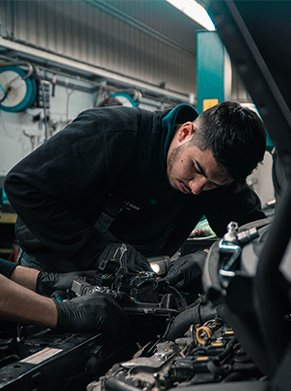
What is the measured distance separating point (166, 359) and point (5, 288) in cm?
53

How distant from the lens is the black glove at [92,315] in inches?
51.1

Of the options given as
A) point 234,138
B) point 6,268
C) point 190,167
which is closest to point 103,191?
point 190,167

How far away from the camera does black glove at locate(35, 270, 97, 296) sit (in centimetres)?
170

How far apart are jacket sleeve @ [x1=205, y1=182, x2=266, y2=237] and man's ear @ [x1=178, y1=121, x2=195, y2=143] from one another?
361mm

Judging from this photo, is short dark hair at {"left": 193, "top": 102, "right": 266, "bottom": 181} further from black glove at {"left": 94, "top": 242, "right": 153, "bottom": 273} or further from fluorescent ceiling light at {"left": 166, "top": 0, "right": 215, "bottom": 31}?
fluorescent ceiling light at {"left": 166, "top": 0, "right": 215, "bottom": 31}

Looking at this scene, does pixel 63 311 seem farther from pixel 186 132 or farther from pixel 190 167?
pixel 186 132

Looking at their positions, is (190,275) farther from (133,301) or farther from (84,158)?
(84,158)

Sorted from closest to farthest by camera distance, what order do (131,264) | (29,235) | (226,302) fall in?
(226,302), (131,264), (29,235)

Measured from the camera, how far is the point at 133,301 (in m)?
1.43

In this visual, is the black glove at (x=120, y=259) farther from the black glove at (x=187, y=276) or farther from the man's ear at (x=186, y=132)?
the man's ear at (x=186, y=132)

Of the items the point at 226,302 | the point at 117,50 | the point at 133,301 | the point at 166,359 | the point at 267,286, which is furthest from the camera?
the point at 117,50

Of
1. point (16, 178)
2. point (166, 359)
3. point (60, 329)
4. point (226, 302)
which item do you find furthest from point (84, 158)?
point (226, 302)

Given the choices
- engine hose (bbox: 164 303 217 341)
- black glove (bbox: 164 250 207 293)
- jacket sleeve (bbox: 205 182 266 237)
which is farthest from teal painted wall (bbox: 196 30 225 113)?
engine hose (bbox: 164 303 217 341)

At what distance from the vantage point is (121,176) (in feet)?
6.40
